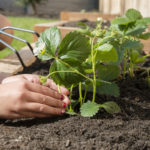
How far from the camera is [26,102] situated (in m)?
0.92

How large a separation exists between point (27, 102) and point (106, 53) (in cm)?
33

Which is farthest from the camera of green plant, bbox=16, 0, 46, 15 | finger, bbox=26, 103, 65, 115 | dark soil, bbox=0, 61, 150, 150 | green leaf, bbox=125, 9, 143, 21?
green plant, bbox=16, 0, 46, 15

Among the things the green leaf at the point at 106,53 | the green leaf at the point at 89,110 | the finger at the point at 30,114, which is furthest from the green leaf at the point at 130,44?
the finger at the point at 30,114

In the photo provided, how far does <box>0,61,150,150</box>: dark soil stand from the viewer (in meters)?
0.78

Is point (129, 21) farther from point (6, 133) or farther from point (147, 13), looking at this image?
point (147, 13)

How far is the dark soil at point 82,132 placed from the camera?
0.78 m

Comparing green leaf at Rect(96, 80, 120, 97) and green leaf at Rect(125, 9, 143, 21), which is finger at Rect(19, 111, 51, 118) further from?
green leaf at Rect(125, 9, 143, 21)

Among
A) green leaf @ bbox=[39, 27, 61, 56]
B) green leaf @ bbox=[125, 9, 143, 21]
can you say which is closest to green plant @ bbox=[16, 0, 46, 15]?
green leaf @ bbox=[125, 9, 143, 21]

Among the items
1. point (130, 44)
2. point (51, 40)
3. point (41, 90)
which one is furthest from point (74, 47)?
point (130, 44)

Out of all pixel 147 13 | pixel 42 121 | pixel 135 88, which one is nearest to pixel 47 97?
pixel 42 121

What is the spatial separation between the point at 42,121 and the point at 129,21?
60cm

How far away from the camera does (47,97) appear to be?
3.15 feet

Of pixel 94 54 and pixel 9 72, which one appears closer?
pixel 94 54

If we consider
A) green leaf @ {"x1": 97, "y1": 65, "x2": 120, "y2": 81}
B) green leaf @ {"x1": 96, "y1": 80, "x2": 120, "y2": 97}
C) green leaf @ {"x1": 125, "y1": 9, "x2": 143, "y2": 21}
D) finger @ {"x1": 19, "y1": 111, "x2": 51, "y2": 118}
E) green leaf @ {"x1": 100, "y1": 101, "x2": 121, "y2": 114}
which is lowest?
finger @ {"x1": 19, "y1": 111, "x2": 51, "y2": 118}
